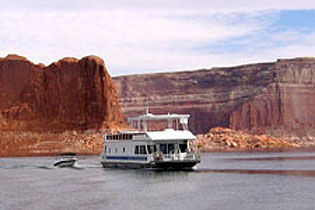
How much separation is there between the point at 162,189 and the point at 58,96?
111479 mm

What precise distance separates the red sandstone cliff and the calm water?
78344mm

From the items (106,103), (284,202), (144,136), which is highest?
(106,103)

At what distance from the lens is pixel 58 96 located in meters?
162

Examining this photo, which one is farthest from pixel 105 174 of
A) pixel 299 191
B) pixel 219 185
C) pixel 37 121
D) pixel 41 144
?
pixel 37 121

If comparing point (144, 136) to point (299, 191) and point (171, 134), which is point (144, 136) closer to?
point (171, 134)

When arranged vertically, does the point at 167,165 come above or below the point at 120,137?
below

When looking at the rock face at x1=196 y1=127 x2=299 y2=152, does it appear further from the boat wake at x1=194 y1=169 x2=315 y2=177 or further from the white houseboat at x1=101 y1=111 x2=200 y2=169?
the white houseboat at x1=101 y1=111 x2=200 y2=169

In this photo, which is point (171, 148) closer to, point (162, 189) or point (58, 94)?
point (162, 189)

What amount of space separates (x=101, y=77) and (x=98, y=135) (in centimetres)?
2095

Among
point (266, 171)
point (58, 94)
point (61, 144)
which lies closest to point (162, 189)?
point (266, 171)

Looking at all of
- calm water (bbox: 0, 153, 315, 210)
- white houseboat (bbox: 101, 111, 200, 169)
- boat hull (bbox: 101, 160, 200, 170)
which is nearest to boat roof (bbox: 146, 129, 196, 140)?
white houseboat (bbox: 101, 111, 200, 169)

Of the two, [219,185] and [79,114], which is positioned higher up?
[79,114]

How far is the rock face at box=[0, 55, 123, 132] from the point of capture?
155 m

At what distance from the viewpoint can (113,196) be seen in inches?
1991
